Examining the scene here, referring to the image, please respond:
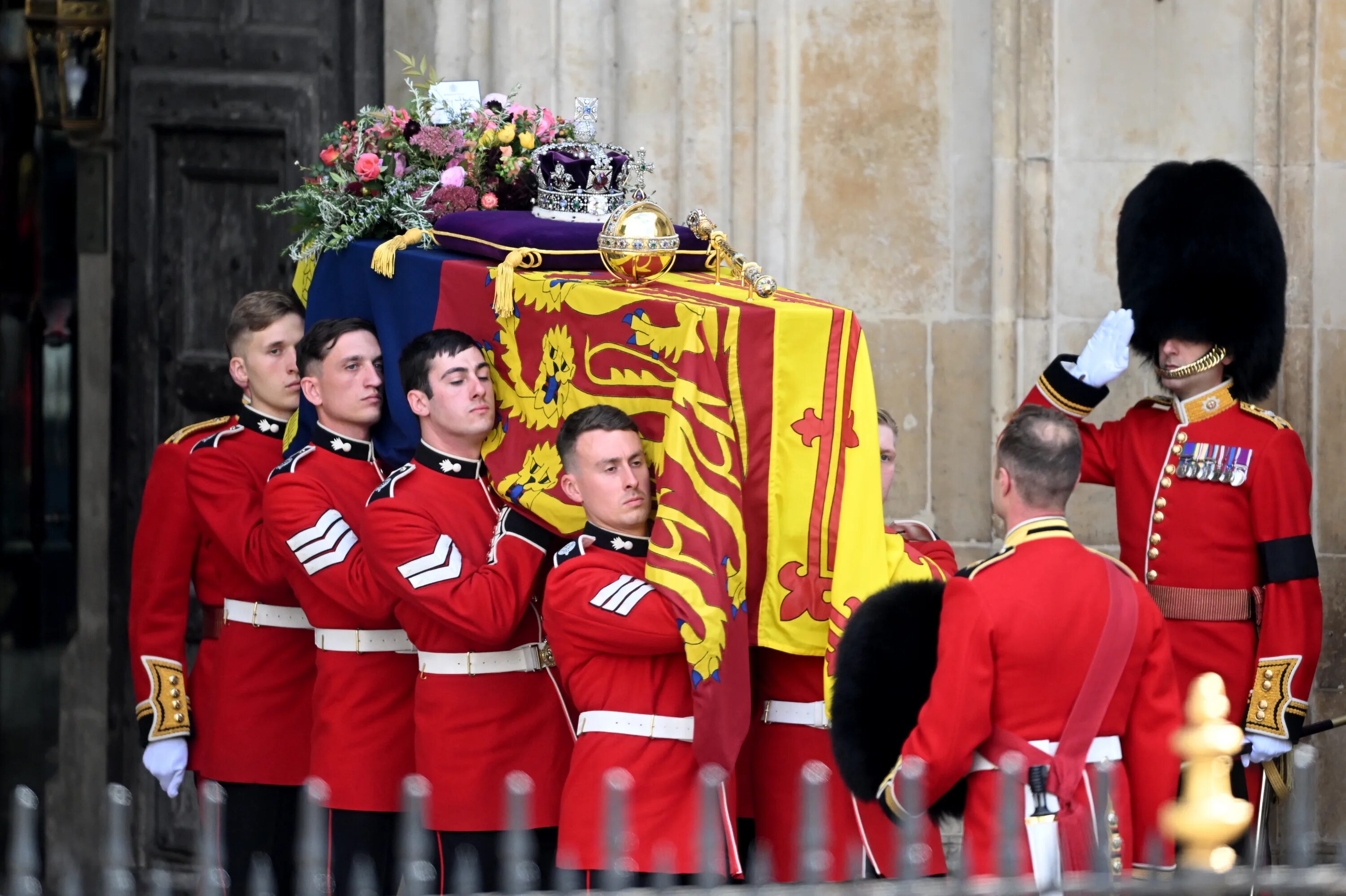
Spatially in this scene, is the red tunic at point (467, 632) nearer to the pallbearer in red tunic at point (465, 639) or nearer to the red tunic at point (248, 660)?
the pallbearer in red tunic at point (465, 639)

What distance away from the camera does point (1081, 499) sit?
5383mm

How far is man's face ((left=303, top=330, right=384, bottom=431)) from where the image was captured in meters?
4.29

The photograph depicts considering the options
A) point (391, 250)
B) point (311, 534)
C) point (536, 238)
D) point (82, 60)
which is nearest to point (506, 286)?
point (536, 238)

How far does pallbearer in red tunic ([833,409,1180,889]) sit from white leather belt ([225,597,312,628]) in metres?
1.74

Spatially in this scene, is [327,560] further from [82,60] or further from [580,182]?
[82,60]

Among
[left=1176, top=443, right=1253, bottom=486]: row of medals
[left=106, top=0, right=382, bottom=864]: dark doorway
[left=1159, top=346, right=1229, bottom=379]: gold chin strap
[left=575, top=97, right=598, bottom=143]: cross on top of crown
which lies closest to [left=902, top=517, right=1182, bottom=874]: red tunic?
[left=1176, top=443, right=1253, bottom=486]: row of medals

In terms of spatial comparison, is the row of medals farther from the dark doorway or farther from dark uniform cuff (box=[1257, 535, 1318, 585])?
the dark doorway

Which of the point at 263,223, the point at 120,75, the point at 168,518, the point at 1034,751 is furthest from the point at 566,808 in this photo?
the point at 120,75

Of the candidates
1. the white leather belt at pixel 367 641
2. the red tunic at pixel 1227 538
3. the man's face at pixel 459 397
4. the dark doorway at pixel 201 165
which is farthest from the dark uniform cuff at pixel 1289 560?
the dark doorway at pixel 201 165

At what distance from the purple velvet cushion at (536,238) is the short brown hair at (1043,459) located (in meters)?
1.09

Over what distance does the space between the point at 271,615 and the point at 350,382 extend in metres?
0.70

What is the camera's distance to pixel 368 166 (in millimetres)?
4539

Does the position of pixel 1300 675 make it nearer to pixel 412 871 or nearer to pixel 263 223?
pixel 412 871

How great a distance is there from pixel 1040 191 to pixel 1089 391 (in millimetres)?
914
